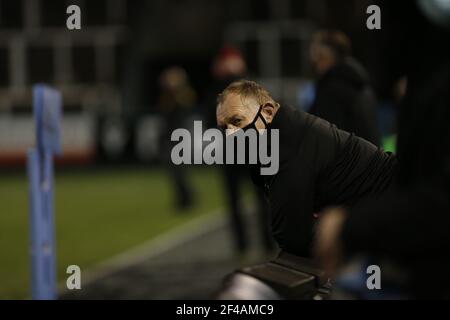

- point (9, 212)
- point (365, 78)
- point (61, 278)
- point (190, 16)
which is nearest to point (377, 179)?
point (365, 78)

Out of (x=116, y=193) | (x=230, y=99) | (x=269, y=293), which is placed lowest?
(x=116, y=193)

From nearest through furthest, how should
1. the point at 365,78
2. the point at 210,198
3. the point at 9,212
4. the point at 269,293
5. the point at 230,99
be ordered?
the point at 269,293, the point at 230,99, the point at 365,78, the point at 9,212, the point at 210,198

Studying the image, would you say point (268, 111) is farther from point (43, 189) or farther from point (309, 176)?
point (43, 189)

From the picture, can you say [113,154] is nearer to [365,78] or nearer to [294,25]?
[294,25]

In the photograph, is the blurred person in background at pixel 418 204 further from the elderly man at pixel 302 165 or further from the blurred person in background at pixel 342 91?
the blurred person in background at pixel 342 91

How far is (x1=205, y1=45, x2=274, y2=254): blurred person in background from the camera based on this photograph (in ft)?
26.0

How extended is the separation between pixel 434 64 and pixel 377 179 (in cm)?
115

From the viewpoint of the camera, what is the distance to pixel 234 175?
28.0ft

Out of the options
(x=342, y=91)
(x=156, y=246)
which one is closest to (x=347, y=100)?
(x=342, y=91)

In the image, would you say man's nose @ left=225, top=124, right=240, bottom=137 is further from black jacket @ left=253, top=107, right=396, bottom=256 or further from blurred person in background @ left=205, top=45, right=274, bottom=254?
blurred person in background @ left=205, top=45, right=274, bottom=254

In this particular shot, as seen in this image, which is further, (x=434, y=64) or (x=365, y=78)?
(x=365, y=78)

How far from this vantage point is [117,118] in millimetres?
22688

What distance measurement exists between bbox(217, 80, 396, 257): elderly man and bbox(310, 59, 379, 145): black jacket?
65.4 inches

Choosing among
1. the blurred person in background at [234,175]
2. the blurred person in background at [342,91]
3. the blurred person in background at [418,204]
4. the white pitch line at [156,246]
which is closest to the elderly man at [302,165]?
the blurred person in background at [418,204]
